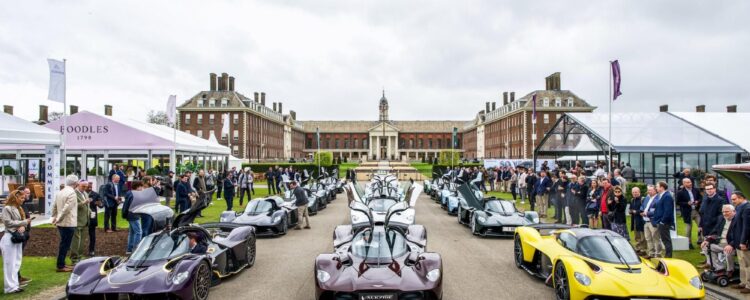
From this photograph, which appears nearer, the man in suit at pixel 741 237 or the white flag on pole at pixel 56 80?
the man in suit at pixel 741 237

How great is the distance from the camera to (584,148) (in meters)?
29.2

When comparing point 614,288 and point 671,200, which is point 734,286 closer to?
point 671,200

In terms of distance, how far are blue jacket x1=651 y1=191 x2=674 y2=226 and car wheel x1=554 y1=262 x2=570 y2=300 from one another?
411 centimetres

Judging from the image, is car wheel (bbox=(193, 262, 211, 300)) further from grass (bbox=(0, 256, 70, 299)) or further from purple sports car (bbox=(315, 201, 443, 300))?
grass (bbox=(0, 256, 70, 299))

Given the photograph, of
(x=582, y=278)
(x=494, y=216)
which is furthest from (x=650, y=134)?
(x=582, y=278)

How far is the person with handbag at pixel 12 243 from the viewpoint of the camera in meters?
7.83

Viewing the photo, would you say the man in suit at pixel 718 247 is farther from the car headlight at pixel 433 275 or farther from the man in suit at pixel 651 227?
the car headlight at pixel 433 275

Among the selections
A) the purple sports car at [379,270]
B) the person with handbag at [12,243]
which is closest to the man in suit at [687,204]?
the purple sports car at [379,270]

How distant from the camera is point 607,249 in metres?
7.38

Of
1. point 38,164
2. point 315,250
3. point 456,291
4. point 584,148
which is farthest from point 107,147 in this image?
point 584,148

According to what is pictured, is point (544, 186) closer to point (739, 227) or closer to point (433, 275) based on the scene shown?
point (739, 227)

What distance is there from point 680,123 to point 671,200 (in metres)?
15.1

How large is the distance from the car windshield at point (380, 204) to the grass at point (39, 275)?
8336mm

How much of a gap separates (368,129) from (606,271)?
115 m
